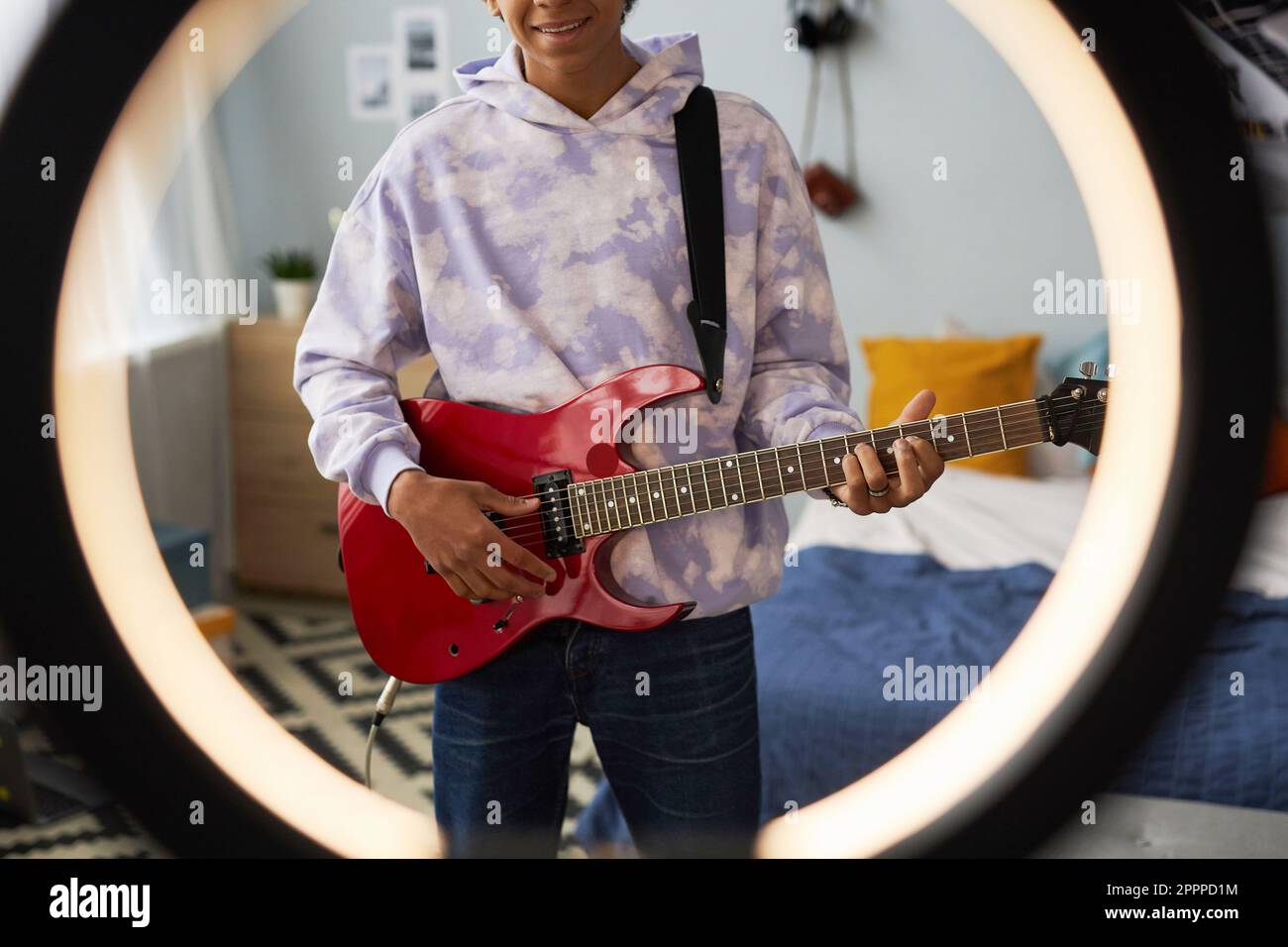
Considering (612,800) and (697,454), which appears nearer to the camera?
(697,454)

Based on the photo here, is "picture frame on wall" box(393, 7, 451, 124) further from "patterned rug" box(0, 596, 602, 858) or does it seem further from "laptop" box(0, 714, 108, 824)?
"laptop" box(0, 714, 108, 824)

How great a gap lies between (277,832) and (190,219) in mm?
2565

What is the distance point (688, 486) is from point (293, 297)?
245cm

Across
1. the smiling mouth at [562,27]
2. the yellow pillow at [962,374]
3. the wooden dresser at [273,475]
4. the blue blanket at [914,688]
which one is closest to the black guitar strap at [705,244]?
the smiling mouth at [562,27]

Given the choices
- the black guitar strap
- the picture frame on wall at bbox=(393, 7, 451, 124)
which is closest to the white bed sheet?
the black guitar strap

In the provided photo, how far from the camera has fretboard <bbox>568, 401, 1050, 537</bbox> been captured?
0.99 m

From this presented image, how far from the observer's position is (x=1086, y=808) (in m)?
0.98

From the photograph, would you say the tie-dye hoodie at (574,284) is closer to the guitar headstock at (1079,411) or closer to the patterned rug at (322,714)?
the guitar headstock at (1079,411)

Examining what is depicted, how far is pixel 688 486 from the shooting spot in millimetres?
1026

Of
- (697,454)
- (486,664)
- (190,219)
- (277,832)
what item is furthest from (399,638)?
(190,219)

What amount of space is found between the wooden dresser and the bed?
139 cm

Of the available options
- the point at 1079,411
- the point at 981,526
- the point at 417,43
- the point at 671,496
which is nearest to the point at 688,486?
the point at 671,496

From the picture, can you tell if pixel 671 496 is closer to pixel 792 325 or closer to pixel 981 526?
pixel 792 325
